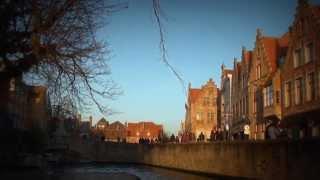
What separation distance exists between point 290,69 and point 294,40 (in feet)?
5.29

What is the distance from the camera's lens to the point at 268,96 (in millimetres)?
32938

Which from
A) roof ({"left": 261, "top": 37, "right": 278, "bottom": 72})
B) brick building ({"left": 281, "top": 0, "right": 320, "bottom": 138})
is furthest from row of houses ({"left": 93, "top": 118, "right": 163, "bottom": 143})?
brick building ({"left": 281, "top": 0, "right": 320, "bottom": 138})

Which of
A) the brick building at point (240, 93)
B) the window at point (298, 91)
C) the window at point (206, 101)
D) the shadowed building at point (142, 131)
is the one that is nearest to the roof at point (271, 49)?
the brick building at point (240, 93)

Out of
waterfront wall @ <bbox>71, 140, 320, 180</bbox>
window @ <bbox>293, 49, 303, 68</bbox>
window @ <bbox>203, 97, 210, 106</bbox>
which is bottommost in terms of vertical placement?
waterfront wall @ <bbox>71, 140, 320, 180</bbox>

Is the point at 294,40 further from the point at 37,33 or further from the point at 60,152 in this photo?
the point at 60,152

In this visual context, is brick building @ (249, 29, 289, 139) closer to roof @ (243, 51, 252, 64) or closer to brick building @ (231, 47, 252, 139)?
brick building @ (231, 47, 252, 139)

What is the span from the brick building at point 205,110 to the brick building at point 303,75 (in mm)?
32077

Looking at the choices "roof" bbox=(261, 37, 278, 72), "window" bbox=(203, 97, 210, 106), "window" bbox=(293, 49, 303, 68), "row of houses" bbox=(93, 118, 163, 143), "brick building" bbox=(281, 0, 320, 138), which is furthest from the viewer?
"row of houses" bbox=(93, 118, 163, 143)

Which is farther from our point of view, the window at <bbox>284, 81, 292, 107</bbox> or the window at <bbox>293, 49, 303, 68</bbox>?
the window at <bbox>284, 81, 292, 107</bbox>

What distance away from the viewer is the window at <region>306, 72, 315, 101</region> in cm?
2659

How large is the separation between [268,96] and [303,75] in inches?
213

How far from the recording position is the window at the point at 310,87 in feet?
87.2

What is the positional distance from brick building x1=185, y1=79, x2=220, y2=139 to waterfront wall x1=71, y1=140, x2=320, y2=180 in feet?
50.1

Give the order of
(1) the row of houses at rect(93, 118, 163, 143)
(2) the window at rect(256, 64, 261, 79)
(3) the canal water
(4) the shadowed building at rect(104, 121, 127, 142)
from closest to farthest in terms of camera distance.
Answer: (3) the canal water < (2) the window at rect(256, 64, 261, 79) < (1) the row of houses at rect(93, 118, 163, 143) < (4) the shadowed building at rect(104, 121, 127, 142)
